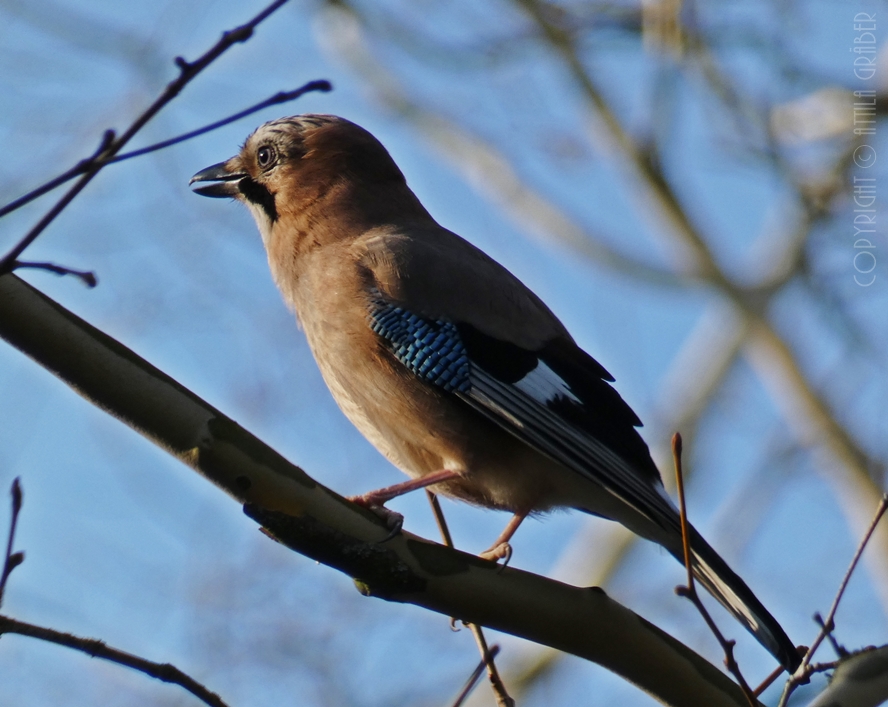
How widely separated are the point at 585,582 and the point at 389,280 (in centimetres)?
550

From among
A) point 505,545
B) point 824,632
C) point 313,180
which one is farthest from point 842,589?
point 313,180

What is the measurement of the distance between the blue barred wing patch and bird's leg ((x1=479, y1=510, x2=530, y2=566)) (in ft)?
1.63

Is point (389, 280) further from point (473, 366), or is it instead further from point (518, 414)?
point (518, 414)

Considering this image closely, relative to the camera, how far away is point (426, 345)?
157 inches

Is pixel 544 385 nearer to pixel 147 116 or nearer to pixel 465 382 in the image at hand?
pixel 465 382

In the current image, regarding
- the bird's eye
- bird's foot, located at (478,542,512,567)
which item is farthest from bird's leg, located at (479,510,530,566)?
the bird's eye

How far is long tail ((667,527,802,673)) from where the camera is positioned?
130 inches

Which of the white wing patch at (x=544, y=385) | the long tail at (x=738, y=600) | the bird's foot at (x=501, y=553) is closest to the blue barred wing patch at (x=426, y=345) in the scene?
the white wing patch at (x=544, y=385)

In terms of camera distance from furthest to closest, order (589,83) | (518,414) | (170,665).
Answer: (589,83)
(518,414)
(170,665)

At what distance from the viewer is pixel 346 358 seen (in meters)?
4.05

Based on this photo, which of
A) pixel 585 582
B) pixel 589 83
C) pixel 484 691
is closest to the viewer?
pixel 484 691

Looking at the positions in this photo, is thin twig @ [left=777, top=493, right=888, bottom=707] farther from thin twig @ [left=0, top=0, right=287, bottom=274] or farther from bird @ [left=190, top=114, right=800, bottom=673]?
thin twig @ [left=0, top=0, right=287, bottom=274]

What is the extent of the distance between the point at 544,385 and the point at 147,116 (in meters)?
2.28

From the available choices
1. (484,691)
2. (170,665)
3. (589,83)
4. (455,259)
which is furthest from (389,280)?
(589,83)
